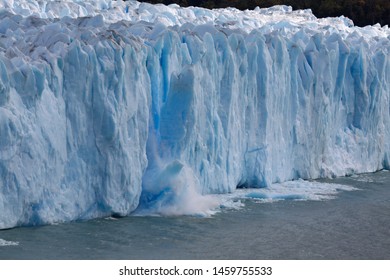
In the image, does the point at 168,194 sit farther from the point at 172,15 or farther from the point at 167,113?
the point at 172,15

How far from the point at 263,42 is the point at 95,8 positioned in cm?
476

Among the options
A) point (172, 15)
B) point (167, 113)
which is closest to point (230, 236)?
point (167, 113)

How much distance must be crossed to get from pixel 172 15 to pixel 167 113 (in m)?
5.55

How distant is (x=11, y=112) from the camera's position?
8.82 meters

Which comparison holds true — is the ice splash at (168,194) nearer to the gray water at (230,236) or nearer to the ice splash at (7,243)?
the gray water at (230,236)

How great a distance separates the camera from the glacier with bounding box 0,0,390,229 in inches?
359

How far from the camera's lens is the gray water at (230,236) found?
859 centimetres

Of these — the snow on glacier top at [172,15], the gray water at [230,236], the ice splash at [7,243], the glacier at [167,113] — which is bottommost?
the gray water at [230,236]

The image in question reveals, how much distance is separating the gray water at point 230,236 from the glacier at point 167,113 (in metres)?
0.35

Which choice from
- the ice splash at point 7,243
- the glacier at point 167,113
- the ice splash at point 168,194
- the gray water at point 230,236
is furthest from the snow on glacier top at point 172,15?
the ice splash at point 7,243

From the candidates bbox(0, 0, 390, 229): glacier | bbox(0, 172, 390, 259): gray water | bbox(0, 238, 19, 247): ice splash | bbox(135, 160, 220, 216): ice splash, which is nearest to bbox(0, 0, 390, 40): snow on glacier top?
bbox(0, 0, 390, 229): glacier

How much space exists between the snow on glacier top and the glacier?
0.79 ft

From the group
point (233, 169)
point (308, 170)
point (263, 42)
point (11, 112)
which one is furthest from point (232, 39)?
point (11, 112)

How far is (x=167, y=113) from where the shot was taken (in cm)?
1079
